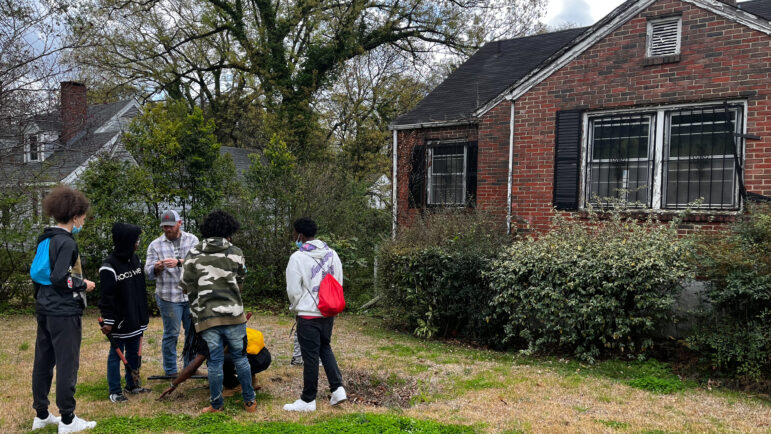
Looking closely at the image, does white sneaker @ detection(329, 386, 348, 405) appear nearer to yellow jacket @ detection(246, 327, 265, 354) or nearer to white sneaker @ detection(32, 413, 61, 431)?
yellow jacket @ detection(246, 327, 265, 354)

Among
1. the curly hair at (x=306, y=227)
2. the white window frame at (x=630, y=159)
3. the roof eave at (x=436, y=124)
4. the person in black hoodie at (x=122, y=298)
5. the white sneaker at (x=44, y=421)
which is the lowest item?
the white sneaker at (x=44, y=421)

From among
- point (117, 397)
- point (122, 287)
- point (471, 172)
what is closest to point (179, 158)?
point (471, 172)

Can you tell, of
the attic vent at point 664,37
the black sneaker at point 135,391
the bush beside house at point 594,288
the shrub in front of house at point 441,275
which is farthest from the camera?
the attic vent at point 664,37

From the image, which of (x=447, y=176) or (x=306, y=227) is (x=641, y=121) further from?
(x=306, y=227)

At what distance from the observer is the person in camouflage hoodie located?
15.3 feet

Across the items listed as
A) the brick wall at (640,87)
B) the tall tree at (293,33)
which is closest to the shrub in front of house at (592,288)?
the brick wall at (640,87)

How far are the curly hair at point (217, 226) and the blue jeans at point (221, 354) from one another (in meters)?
0.83

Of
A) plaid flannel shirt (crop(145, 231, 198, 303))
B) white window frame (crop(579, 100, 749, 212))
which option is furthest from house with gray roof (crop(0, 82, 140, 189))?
white window frame (crop(579, 100, 749, 212))

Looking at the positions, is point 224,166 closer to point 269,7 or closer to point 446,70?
point 269,7

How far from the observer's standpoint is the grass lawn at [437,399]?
456cm

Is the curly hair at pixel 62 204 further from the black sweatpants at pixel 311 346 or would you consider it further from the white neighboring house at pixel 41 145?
the white neighboring house at pixel 41 145

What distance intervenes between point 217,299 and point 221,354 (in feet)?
1.69

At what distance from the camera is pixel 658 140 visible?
8812 mm

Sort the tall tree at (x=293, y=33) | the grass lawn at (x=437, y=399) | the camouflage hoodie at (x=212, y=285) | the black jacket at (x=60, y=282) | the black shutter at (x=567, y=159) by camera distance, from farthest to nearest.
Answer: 1. the tall tree at (x=293, y=33)
2. the black shutter at (x=567, y=159)
3. the camouflage hoodie at (x=212, y=285)
4. the grass lawn at (x=437, y=399)
5. the black jacket at (x=60, y=282)
